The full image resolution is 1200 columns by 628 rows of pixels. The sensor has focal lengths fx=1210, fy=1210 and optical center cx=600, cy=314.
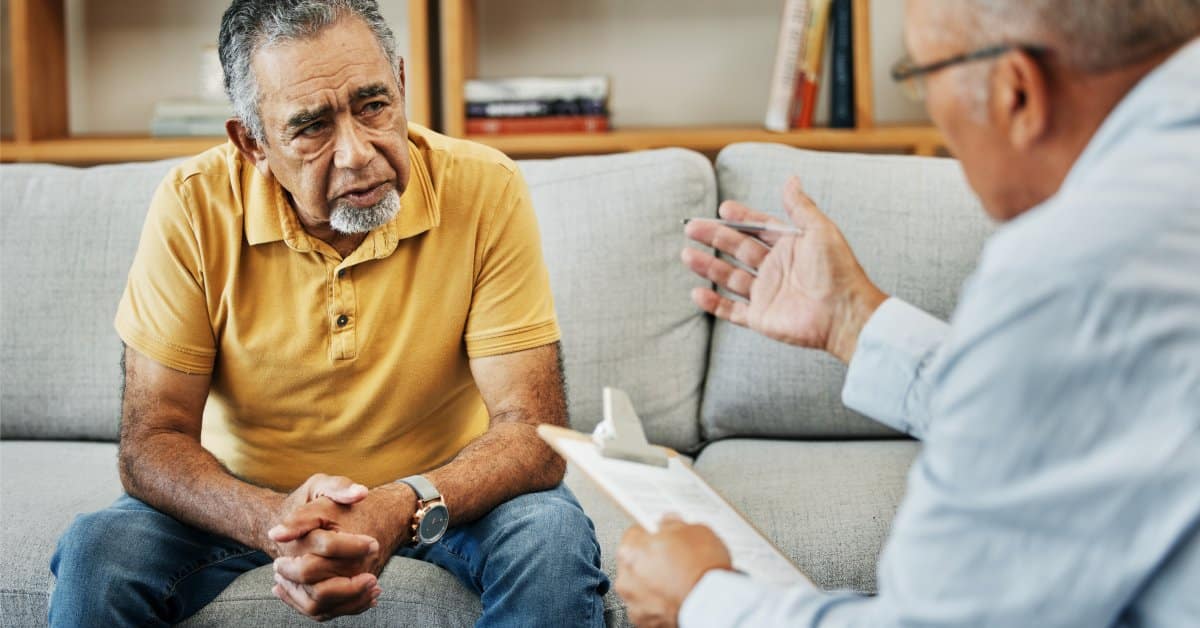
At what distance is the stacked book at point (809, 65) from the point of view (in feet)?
8.20

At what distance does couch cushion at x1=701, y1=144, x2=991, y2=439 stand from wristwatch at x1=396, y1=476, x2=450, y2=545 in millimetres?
765

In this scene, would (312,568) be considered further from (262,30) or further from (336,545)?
(262,30)

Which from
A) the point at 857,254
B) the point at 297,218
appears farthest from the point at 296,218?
the point at 857,254

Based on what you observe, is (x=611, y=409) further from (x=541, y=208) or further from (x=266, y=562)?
(x=541, y=208)

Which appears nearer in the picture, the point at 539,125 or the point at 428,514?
the point at 428,514

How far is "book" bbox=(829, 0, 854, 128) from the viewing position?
2496mm

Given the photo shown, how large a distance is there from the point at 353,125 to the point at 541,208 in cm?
64

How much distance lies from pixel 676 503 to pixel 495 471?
1.52ft

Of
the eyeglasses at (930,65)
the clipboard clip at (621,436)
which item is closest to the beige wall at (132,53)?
the clipboard clip at (621,436)

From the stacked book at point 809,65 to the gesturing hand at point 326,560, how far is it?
147cm

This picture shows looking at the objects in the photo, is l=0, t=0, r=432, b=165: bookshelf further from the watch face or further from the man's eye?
the watch face

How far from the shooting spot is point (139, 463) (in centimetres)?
155

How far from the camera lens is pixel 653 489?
1098 millimetres

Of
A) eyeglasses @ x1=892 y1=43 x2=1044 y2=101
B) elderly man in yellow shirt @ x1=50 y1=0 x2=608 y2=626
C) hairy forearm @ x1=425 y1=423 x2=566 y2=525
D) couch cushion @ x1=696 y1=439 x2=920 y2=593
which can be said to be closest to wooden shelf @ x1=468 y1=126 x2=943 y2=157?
couch cushion @ x1=696 y1=439 x2=920 y2=593
